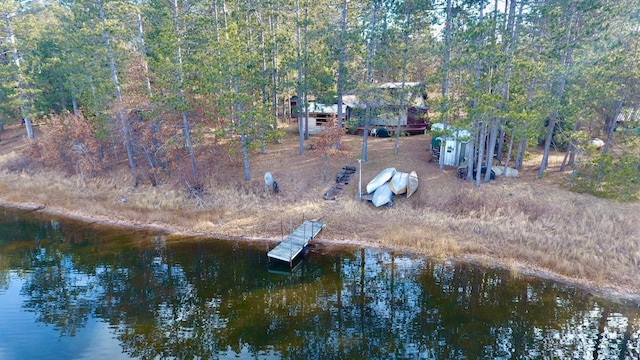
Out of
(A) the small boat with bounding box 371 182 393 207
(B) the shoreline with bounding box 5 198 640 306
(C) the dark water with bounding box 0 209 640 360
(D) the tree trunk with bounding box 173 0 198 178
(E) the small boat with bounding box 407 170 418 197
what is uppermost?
(D) the tree trunk with bounding box 173 0 198 178

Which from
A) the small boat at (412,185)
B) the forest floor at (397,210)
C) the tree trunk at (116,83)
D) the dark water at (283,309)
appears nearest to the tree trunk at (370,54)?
the forest floor at (397,210)

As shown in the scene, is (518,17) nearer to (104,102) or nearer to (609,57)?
(609,57)

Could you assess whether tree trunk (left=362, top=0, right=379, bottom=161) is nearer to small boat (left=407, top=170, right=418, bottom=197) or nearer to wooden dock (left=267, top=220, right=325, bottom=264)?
small boat (left=407, top=170, right=418, bottom=197)

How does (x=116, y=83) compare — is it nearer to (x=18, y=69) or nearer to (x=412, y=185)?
(x=18, y=69)

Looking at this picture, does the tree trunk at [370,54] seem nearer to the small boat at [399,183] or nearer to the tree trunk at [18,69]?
the small boat at [399,183]

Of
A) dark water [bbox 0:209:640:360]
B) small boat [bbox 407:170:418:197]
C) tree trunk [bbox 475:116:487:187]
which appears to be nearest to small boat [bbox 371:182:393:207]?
small boat [bbox 407:170:418:197]

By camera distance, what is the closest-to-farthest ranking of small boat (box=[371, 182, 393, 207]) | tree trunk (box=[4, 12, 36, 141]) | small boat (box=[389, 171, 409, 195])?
small boat (box=[371, 182, 393, 207]), small boat (box=[389, 171, 409, 195]), tree trunk (box=[4, 12, 36, 141])
